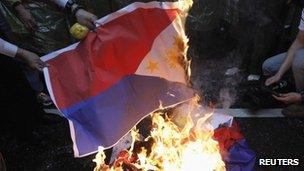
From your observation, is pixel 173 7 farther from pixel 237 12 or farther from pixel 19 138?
pixel 19 138

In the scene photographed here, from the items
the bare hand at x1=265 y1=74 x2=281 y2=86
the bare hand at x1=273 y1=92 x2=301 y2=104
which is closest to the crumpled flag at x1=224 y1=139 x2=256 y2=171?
the bare hand at x1=273 y1=92 x2=301 y2=104

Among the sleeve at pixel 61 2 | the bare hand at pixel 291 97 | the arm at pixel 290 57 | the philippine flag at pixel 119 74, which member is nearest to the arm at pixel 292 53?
the arm at pixel 290 57

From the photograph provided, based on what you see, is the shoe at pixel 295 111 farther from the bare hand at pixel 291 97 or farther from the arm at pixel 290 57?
the arm at pixel 290 57

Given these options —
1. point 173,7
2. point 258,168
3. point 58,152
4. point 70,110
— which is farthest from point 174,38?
point 58,152

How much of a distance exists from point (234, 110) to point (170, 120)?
135cm

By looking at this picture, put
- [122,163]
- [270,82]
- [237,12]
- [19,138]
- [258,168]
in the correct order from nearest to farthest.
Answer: [122,163], [258,168], [270,82], [19,138], [237,12]

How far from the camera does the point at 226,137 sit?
450 centimetres

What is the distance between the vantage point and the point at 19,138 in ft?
17.6

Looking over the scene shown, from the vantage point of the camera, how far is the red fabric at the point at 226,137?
14.6 feet

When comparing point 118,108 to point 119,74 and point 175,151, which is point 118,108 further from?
point 175,151

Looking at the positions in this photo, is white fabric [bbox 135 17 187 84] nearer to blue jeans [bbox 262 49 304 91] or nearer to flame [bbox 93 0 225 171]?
flame [bbox 93 0 225 171]

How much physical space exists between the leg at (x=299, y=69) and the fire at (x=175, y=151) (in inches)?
50.0

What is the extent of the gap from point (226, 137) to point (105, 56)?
1.58 meters

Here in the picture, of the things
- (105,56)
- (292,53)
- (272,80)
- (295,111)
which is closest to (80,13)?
(105,56)
